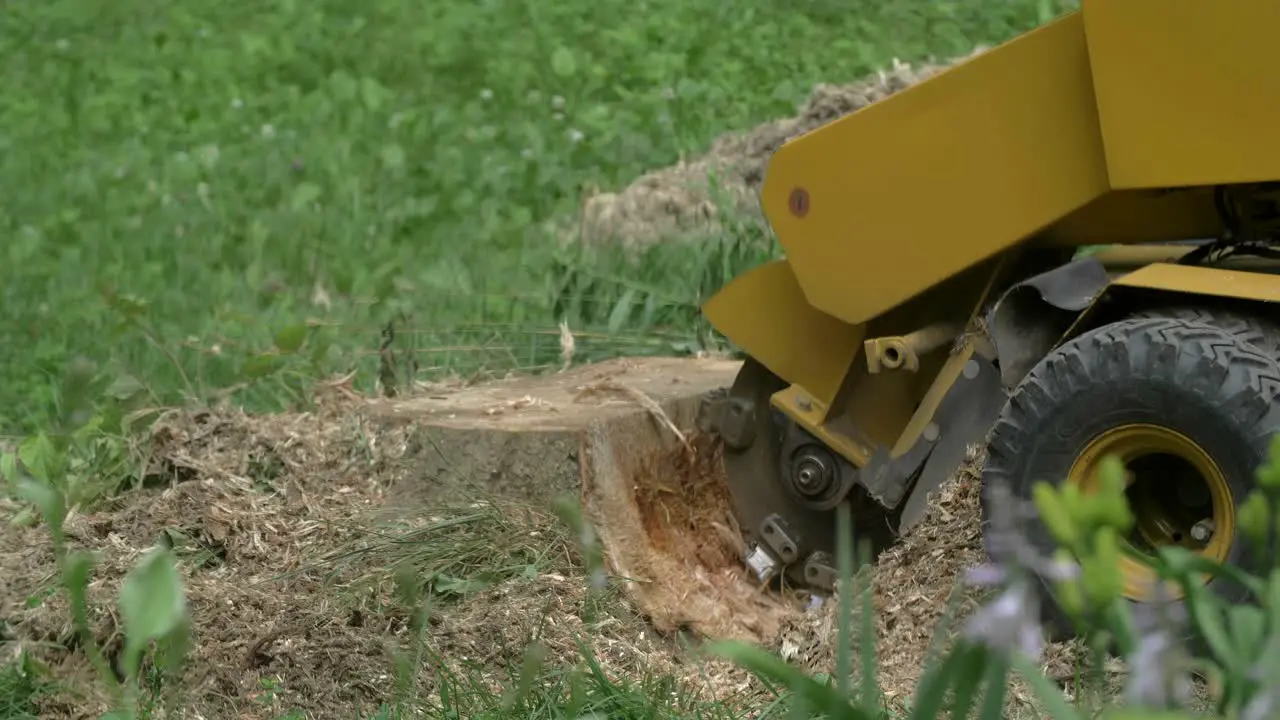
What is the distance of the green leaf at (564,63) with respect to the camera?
9.93 m

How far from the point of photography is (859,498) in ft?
12.7

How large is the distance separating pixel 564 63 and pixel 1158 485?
24.3 feet

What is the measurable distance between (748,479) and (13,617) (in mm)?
1720

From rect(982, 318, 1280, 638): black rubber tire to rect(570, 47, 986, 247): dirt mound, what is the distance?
3543 millimetres

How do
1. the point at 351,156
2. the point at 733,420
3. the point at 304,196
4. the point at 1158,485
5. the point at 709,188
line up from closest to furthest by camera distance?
1. the point at 1158,485
2. the point at 733,420
3. the point at 709,188
4. the point at 304,196
5. the point at 351,156

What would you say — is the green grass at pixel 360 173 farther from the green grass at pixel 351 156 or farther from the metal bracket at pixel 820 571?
the metal bracket at pixel 820 571

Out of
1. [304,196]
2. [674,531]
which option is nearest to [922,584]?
[674,531]

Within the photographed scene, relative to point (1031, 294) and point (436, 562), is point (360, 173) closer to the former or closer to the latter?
point (436, 562)

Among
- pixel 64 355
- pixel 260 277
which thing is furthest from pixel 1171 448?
pixel 260 277

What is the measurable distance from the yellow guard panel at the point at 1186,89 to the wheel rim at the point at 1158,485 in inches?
19.0

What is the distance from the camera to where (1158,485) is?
302 cm

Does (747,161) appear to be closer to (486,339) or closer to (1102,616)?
(486,339)

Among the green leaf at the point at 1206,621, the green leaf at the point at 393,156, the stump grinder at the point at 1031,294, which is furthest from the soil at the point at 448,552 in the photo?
the green leaf at the point at 393,156

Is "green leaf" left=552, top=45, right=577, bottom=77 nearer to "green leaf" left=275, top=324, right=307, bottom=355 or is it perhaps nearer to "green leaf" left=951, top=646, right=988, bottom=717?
"green leaf" left=275, top=324, right=307, bottom=355
